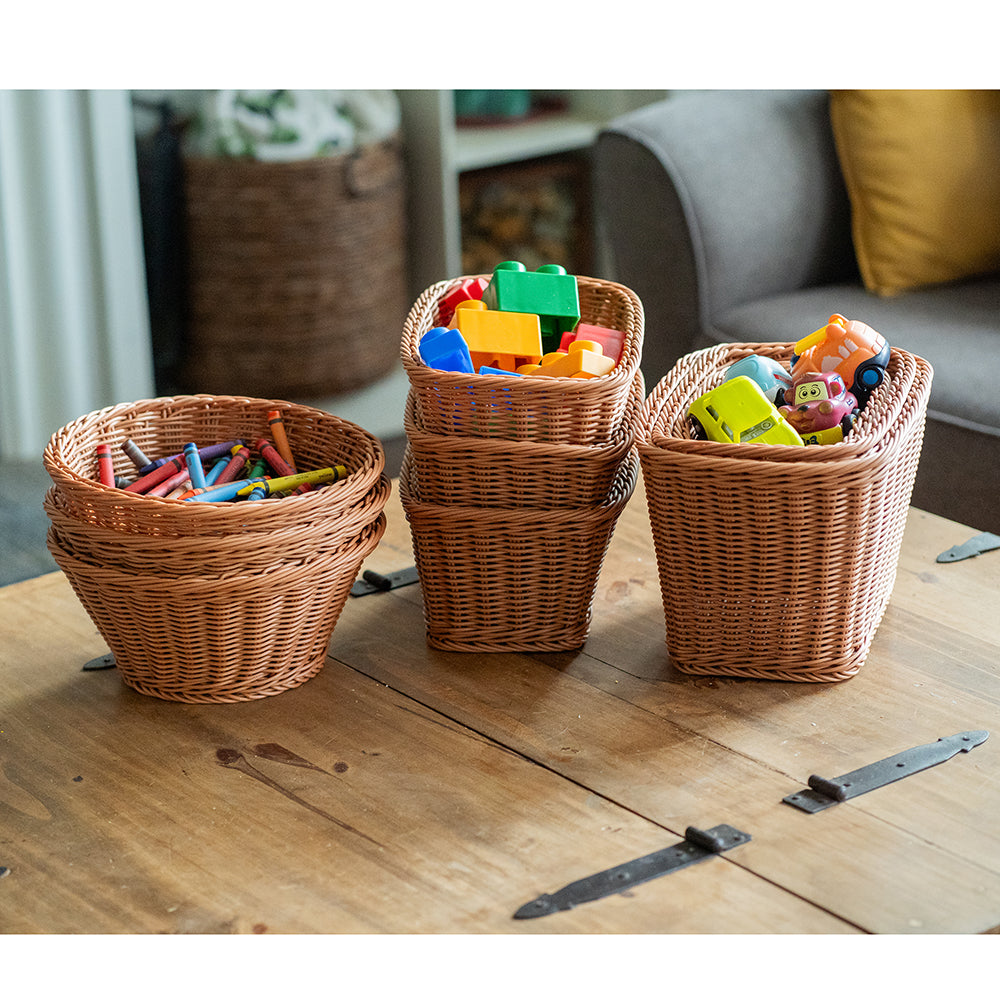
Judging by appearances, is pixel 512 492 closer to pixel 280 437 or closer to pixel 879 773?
pixel 280 437

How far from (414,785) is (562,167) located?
6.58ft

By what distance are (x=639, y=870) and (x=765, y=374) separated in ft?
1.37

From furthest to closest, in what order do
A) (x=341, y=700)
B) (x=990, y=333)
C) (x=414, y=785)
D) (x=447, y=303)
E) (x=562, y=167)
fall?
(x=562, y=167) < (x=990, y=333) < (x=447, y=303) < (x=341, y=700) < (x=414, y=785)

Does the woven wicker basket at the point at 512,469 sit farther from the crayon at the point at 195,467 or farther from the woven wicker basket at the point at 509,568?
the crayon at the point at 195,467

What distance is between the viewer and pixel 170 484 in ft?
3.26

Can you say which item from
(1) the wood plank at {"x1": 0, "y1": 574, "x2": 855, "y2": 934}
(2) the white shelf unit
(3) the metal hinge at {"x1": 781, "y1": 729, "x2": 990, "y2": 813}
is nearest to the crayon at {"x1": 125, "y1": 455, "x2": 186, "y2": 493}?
(1) the wood plank at {"x1": 0, "y1": 574, "x2": 855, "y2": 934}

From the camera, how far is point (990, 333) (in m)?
1.62

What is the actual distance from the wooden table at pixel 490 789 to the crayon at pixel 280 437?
0.49ft

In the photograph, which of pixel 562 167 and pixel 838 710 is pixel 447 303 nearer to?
pixel 838 710

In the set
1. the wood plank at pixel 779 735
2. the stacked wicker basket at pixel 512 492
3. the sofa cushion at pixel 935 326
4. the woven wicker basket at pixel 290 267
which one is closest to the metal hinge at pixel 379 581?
the wood plank at pixel 779 735

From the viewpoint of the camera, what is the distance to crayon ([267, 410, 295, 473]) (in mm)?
1062

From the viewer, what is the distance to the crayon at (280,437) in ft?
3.49

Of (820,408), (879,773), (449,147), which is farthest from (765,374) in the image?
(449,147)
